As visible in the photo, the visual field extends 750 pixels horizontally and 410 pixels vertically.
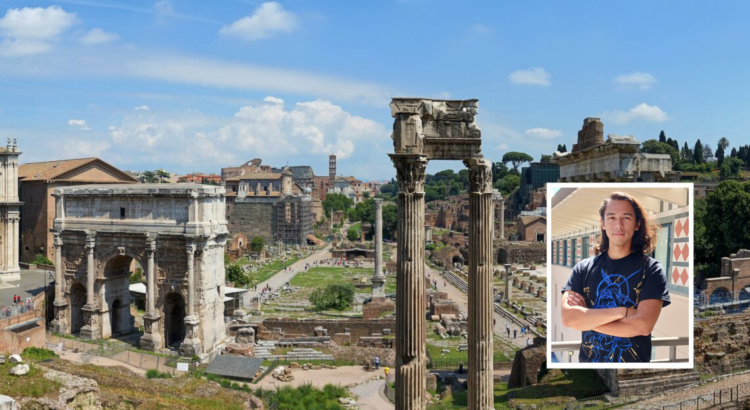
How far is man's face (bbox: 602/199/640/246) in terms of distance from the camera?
14281 millimetres

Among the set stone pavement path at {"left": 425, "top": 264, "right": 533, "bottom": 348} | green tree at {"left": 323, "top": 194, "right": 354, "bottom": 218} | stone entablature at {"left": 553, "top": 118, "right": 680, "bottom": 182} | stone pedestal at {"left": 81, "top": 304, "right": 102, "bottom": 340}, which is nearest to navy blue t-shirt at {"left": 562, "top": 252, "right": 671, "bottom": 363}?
stone entablature at {"left": 553, "top": 118, "right": 680, "bottom": 182}

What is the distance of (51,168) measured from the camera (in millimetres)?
41688

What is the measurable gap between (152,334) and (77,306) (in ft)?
17.8

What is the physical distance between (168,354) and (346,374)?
777cm

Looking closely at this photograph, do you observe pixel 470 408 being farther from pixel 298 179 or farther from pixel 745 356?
pixel 298 179

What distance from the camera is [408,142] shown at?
8250 mm

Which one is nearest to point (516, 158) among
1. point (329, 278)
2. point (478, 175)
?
point (329, 278)

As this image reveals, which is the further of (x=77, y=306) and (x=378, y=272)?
(x=378, y=272)

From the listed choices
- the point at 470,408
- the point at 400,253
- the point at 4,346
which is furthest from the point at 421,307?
the point at 4,346

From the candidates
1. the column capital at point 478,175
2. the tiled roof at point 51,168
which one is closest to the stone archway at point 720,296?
the column capital at point 478,175

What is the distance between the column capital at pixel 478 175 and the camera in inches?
354

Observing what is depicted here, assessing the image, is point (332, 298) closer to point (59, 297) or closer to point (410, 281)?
point (59, 297)

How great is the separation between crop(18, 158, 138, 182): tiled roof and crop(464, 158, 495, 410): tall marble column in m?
39.0

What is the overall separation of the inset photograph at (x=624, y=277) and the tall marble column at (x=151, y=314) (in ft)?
57.5
